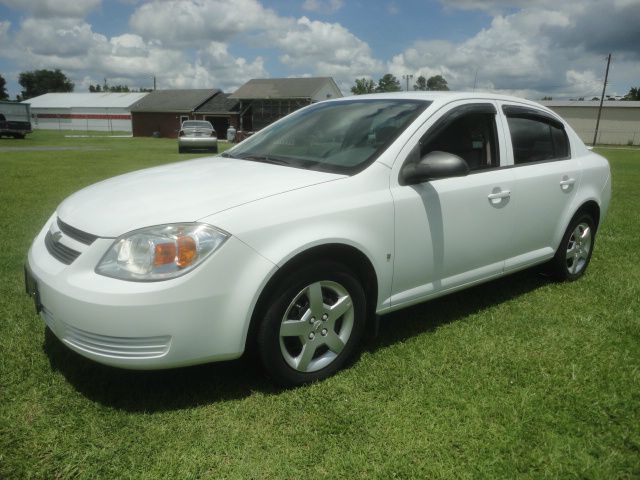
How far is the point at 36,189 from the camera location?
33.5ft

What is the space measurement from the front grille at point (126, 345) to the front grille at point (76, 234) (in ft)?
1.43

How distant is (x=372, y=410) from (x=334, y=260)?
810 mm

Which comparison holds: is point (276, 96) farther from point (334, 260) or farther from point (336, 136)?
point (334, 260)

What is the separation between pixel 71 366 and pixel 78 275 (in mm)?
891

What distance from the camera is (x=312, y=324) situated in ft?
9.37

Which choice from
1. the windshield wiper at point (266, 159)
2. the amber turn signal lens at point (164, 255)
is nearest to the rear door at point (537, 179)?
the windshield wiper at point (266, 159)

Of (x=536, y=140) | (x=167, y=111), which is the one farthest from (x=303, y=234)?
(x=167, y=111)

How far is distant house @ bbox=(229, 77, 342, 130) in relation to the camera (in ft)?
162

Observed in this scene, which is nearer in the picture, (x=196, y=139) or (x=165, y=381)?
(x=165, y=381)

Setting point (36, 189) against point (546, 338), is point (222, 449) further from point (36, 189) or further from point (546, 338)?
point (36, 189)

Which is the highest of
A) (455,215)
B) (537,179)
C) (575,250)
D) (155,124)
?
(537,179)

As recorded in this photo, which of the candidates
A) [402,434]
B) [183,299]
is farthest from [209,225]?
[402,434]

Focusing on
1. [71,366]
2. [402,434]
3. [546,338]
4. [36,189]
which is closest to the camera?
[402,434]

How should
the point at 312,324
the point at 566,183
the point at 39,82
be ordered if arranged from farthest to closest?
the point at 39,82 < the point at 566,183 < the point at 312,324
